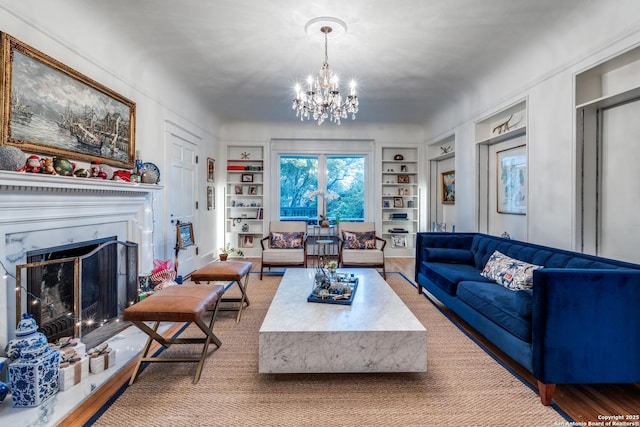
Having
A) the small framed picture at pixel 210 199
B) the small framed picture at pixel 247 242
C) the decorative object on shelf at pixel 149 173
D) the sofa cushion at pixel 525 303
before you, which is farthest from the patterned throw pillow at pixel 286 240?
the sofa cushion at pixel 525 303

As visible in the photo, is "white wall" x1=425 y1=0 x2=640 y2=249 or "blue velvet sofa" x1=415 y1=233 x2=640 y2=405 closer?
"blue velvet sofa" x1=415 y1=233 x2=640 y2=405

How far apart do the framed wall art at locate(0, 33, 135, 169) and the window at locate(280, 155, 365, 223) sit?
12.3 ft

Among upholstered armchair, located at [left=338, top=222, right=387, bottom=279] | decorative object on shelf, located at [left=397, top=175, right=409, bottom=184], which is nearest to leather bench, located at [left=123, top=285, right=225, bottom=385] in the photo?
upholstered armchair, located at [left=338, top=222, right=387, bottom=279]

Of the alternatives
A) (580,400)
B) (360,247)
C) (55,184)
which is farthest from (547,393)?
(55,184)

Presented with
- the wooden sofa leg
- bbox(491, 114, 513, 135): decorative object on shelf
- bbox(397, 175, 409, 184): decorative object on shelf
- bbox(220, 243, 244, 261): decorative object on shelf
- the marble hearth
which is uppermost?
bbox(491, 114, 513, 135): decorative object on shelf

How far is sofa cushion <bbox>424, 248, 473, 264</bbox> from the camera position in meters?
3.82

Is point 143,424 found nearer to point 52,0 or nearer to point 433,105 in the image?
point 52,0

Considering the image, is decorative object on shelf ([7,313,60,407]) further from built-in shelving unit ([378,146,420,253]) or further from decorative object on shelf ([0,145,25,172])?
built-in shelving unit ([378,146,420,253])

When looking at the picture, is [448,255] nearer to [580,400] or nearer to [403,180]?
[580,400]

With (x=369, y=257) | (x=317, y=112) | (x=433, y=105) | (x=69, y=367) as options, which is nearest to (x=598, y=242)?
(x=369, y=257)

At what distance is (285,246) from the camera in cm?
504

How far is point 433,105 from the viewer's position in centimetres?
540

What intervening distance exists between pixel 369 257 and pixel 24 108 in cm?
391

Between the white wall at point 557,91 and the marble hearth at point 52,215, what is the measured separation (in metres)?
4.13
